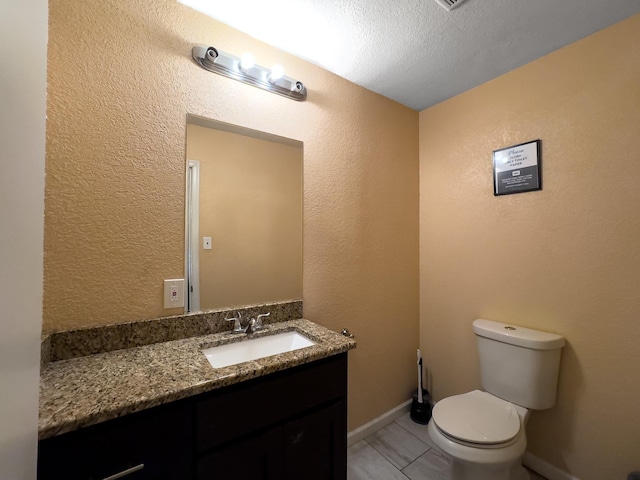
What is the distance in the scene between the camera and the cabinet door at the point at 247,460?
78 centimetres

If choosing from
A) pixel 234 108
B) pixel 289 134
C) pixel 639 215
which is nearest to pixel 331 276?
pixel 289 134

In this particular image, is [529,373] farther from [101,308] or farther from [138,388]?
[101,308]

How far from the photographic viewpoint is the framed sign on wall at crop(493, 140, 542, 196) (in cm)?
148

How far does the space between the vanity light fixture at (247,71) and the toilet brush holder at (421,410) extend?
7.28 feet

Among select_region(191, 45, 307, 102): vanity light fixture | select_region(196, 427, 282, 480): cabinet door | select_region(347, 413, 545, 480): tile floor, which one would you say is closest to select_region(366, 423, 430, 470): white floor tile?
select_region(347, 413, 545, 480): tile floor

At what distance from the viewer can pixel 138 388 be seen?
0.73 metres

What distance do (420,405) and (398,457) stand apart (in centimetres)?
43

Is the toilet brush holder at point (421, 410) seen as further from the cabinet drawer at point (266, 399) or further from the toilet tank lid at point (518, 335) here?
the cabinet drawer at point (266, 399)

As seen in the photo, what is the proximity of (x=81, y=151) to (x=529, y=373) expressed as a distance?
2265mm

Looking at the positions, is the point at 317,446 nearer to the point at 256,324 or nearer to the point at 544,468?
the point at 256,324

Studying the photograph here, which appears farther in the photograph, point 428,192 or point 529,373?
point 428,192

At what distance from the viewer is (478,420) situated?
1.24 metres

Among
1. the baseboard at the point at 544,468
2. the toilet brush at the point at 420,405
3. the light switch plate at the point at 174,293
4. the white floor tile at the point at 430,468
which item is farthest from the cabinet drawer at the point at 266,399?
the baseboard at the point at 544,468

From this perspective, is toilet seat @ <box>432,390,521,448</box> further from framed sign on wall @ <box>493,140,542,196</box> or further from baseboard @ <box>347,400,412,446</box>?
framed sign on wall @ <box>493,140,542,196</box>
